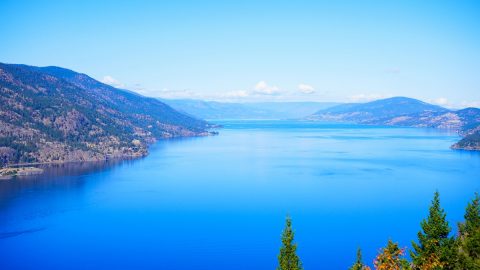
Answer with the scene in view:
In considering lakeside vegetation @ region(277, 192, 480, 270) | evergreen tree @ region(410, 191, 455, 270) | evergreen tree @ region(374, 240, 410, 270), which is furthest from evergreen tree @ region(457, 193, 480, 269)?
evergreen tree @ region(374, 240, 410, 270)

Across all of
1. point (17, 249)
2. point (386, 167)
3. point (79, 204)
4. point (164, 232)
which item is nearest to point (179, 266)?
Answer: point (164, 232)

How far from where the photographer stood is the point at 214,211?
88.0 m

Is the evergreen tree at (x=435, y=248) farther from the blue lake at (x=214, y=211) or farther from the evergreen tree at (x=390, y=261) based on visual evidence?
the blue lake at (x=214, y=211)

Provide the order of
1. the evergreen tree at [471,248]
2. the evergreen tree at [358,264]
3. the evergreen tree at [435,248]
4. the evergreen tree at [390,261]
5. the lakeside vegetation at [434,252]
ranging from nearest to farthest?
the evergreen tree at [390,261], the evergreen tree at [358,264], the lakeside vegetation at [434,252], the evergreen tree at [471,248], the evergreen tree at [435,248]

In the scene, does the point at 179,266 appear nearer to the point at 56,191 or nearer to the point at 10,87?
the point at 56,191

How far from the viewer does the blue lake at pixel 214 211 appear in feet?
205

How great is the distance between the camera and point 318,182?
120 metres

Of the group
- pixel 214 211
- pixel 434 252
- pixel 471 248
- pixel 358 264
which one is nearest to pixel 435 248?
pixel 434 252

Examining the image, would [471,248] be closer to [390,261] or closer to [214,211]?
[390,261]

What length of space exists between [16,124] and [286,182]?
110350mm

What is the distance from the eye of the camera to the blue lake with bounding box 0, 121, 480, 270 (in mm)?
62531

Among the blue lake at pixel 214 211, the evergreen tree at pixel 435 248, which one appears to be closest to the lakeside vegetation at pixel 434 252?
the evergreen tree at pixel 435 248

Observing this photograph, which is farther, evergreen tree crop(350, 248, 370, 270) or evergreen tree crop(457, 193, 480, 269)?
evergreen tree crop(457, 193, 480, 269)

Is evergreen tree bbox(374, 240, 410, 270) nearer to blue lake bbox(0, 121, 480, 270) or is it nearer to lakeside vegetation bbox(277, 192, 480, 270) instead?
lakeside vegetation bbox(277, 192, 480, 270)
